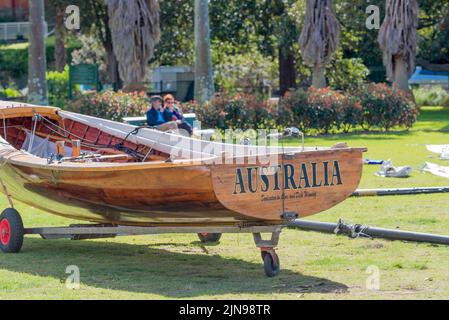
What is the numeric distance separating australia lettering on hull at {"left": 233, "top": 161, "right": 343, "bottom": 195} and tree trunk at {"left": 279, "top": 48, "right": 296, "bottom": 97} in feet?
99.1

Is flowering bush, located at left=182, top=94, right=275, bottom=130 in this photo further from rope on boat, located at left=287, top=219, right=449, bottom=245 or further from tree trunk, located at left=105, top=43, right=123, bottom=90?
rope on boat, located at left=287, top=219, right=449, bottom=245

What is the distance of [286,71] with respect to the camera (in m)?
41.9

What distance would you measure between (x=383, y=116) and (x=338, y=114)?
66.1 inches

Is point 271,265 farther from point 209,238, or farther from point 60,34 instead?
point 60,34

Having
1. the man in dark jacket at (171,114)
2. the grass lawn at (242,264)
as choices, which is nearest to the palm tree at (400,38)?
the man in dark jacket at (171,114)

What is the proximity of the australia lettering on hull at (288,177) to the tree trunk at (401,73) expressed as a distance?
2338cm

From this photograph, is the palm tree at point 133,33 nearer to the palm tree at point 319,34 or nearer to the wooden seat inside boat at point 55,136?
the palm tree at point 319,34

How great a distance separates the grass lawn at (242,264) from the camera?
31.7ft

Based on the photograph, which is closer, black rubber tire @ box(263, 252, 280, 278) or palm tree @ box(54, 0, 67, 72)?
black rubber tire @ box(263, 252, 280, 278)

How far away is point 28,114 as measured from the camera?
14.4m

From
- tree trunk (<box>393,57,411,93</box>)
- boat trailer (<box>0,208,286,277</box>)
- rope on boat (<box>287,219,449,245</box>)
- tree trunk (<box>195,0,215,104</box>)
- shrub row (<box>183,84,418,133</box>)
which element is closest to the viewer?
boat trailer (<box>0,208,286,277</box>)

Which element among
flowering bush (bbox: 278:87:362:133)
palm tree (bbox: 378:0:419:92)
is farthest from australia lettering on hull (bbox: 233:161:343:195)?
palm tree (bbox: 378:0:419:92)

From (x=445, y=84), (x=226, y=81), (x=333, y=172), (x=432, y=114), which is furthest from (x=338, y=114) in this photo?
(x=445, y=84)

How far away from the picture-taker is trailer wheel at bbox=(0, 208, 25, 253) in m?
12.0
